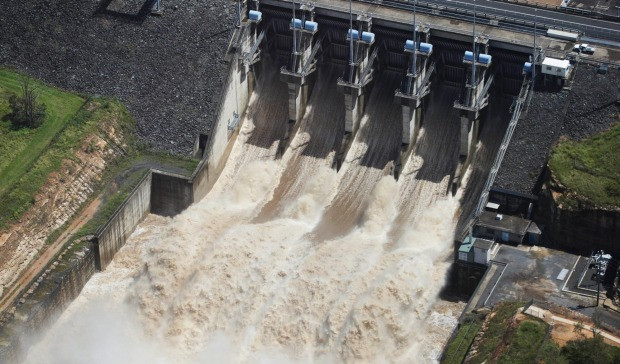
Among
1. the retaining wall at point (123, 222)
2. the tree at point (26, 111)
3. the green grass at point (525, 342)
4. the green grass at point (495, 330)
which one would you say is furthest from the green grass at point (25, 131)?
the green grass at point (525, 342)

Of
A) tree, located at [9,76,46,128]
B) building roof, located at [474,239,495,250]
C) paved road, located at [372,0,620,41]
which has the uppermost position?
paved road, located at [372,0,620,41]

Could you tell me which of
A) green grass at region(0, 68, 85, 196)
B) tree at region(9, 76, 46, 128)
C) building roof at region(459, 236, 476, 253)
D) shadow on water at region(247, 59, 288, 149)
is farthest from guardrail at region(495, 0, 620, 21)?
tree at region(9, 76, 46, 128)

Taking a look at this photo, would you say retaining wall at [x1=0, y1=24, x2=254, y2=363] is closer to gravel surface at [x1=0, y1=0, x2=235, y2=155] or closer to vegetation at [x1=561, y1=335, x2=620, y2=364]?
gravel surface at [x1=0, y1=0, x2=235, y2=155]

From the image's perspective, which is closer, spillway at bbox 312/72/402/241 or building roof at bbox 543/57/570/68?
building roof at bbox 543/57/570/68

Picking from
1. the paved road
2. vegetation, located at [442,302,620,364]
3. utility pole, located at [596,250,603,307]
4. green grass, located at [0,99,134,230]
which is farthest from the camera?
the paved road

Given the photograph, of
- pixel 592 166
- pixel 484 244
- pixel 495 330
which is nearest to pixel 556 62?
pixel 592 166

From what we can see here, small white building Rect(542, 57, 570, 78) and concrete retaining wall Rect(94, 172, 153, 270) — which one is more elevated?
small white building Rect(542, 57, 570, 78)

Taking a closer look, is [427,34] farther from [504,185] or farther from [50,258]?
[50,258]
